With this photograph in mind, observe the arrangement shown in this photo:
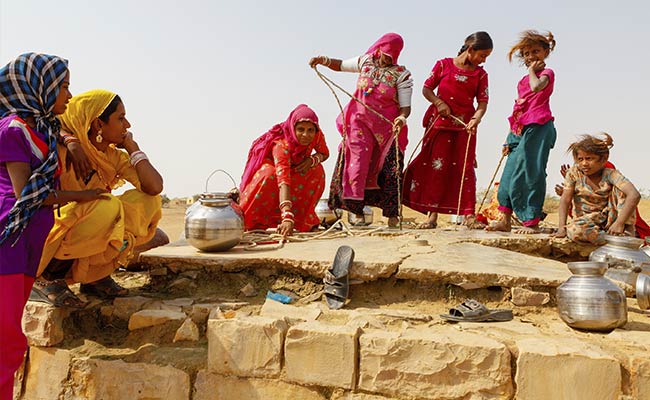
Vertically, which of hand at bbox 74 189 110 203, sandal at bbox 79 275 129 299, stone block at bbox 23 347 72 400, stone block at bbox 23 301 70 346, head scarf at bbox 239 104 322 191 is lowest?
stone block at bbox 23 347 72 400

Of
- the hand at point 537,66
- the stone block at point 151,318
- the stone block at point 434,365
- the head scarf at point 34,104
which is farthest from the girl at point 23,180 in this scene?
the hand at point 537,66

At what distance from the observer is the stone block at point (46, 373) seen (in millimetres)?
2635

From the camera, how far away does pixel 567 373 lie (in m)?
2.03

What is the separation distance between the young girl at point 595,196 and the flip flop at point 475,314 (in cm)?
199

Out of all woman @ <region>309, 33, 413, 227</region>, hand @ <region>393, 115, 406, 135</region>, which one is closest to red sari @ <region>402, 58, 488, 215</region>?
woman @ <region>309, 33, 413, 227</region>

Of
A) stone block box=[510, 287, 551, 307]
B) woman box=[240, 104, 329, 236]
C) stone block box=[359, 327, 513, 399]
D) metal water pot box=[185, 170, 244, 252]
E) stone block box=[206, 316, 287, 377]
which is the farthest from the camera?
woman box=[240, 104, 329, 236]

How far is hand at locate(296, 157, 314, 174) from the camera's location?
4.59 metres

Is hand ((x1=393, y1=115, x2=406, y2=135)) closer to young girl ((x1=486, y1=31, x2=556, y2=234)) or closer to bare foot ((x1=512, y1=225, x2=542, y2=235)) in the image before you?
young girl ((x1=486, y1=31, x2=556, y2=234))

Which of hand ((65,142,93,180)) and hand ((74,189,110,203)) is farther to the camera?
hand ((65,142,93,180))

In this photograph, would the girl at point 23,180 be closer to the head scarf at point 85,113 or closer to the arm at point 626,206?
the head scarf at point 85,113

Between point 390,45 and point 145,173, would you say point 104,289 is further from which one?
point 390,45

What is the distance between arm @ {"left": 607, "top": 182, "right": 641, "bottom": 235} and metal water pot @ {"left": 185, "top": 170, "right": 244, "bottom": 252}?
2.91 metres

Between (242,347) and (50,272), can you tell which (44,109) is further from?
(242,347)

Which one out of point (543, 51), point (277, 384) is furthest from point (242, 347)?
point (543, 51)
